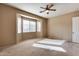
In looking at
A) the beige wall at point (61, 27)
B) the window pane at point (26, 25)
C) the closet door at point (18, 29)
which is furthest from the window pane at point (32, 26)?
the beige wall at point (61, 27)

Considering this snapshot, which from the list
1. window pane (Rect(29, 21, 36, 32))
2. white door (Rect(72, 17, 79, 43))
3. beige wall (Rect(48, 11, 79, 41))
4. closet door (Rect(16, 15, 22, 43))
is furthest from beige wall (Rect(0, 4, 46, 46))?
white door (Rect(72, 17, 79, 43))

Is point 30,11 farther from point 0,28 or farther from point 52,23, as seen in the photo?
point 0,28

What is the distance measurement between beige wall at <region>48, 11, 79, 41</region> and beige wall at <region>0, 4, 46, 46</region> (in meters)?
0.39

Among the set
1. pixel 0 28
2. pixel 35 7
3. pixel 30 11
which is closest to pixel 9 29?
pixel 0 28

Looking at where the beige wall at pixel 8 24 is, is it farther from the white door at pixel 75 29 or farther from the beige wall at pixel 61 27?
the white door at pixel 75 29

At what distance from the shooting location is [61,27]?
2.72m

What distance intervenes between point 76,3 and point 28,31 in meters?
1.49

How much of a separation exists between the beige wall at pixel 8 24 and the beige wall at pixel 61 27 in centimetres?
39

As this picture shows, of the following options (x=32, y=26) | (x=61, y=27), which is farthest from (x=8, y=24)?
(x=61, y=27)

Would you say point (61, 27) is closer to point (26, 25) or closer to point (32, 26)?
point (32, 26)

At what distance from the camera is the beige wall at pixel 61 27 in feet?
8.70

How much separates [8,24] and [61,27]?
154cm

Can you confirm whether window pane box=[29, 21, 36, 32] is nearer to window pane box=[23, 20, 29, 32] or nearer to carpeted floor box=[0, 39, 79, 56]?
window pane box=[23, 20, 29, 32]

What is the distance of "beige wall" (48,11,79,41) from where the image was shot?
2.65m
